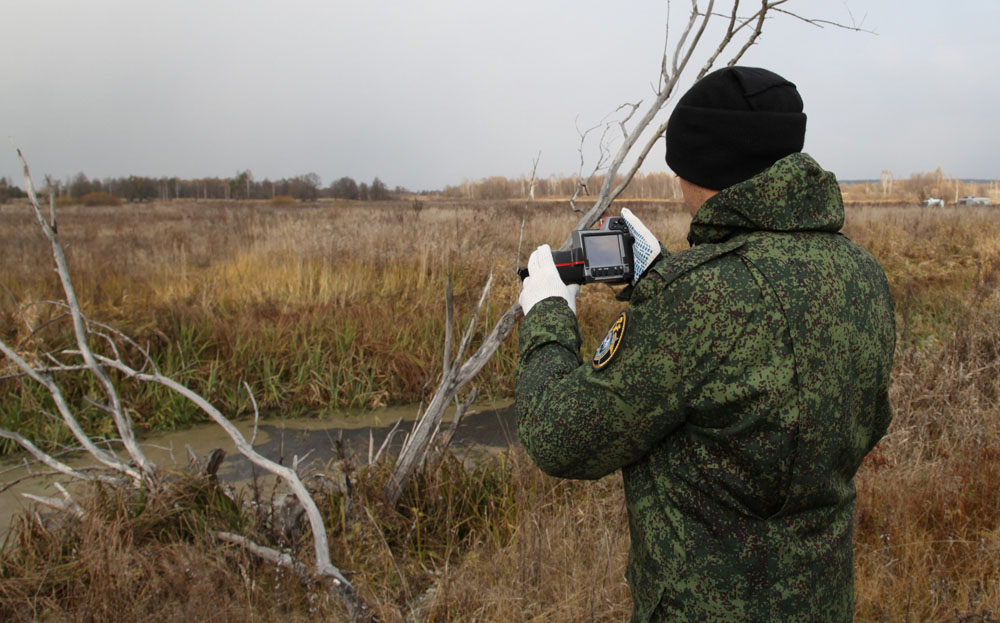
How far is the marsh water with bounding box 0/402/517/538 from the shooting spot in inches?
190

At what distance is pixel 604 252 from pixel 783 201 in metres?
0.41

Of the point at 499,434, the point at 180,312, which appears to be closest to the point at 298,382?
the point at 180,312

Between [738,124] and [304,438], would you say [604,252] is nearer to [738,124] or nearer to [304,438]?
[738,124]

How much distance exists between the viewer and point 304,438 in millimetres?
5449

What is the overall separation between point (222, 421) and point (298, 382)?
282cm

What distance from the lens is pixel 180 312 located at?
20.2 feet

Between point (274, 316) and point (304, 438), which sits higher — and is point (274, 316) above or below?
above

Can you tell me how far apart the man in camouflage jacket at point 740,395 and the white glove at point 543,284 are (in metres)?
0.20

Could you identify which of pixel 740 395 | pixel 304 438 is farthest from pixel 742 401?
pixel 304 438

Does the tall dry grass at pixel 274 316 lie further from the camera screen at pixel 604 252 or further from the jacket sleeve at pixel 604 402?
the jacket sleeve at pixel 604 402

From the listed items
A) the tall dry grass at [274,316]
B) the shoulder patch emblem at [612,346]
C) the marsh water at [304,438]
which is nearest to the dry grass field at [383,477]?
the tall dry grass at [274,316]

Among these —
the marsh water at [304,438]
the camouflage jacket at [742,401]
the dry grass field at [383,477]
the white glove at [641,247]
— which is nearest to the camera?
the camouflage jacket at [742,401]

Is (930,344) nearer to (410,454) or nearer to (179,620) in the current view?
(410,454)

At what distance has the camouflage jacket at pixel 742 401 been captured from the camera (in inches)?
37.6
